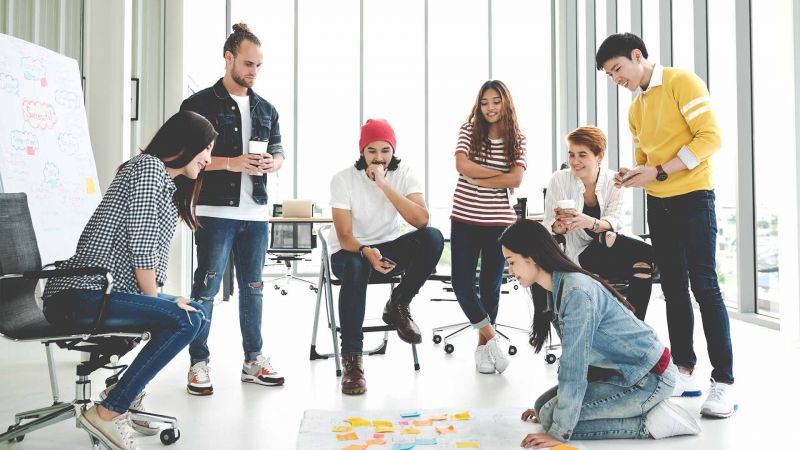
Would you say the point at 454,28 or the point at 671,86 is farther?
the point at 454,28

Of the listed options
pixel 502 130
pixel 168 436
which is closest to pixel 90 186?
pixel 168 436

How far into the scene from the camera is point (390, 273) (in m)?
2.92

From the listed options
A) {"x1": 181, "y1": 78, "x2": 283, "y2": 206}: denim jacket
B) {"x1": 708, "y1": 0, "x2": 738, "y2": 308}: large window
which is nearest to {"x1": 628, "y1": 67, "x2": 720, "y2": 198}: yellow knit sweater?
{"x1": 181, "y1": 78, "x2": 283, "y2": 206}: denim jacket

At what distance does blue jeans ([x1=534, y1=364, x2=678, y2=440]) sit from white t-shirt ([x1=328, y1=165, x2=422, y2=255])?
1.24 m

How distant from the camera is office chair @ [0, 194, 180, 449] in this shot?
1.89 metres

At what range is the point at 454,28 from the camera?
8.73 metres

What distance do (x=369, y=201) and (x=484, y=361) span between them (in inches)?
36.8

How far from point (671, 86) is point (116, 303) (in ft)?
7.08

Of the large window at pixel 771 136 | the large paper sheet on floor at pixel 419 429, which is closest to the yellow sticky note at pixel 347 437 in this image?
the large paper sheet on floor at pixel 419 429

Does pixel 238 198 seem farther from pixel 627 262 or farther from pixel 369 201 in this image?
pixel 627 262

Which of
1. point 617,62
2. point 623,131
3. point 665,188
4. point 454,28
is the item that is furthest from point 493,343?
point 454,28

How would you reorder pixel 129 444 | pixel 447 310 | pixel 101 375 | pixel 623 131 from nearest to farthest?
pixel 129 444 < pixel 101 375 < pixel 447 310 < pixel 623 131

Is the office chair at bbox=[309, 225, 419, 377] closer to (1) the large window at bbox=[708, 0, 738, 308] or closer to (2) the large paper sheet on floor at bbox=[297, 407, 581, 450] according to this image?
(2) the large paper sheet on floor at bbox=[297, 407, 581, 450]

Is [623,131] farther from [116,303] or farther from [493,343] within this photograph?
[116,303]
